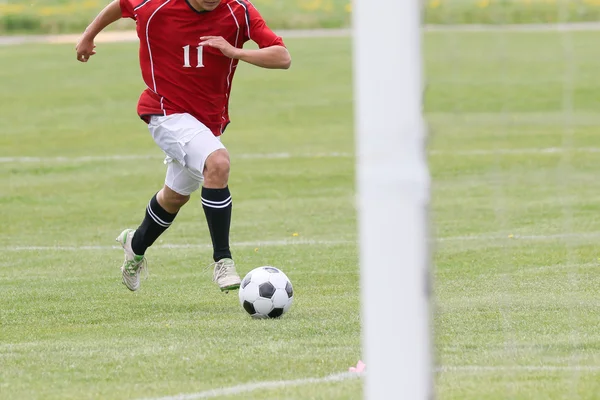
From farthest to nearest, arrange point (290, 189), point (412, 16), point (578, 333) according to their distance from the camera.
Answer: point (290, 189) → point (578, 333) → point (412, 16)

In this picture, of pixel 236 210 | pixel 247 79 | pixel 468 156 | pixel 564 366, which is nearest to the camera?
pixel 564 366

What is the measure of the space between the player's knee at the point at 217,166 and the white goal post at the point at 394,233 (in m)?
3.89

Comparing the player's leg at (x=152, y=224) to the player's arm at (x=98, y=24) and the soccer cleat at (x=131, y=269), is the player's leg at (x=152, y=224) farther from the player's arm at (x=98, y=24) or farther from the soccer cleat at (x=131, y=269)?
the player's arm at (x=98, y=24)

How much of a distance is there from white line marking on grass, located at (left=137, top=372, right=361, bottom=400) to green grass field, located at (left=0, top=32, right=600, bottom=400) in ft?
0.21

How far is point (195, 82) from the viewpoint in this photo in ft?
25.0

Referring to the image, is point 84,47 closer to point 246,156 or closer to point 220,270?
point 220,270

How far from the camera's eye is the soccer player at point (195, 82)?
7348 mm

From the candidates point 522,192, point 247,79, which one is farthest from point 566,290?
point 247,79

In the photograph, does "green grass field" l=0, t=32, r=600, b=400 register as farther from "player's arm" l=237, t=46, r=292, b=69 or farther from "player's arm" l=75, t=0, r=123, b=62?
"player's arm" l=75, t=0, r=123, b=62

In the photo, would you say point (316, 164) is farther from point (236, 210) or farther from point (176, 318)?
point (176, 318)

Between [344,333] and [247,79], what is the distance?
23.6 meters

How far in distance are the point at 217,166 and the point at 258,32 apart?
93cm

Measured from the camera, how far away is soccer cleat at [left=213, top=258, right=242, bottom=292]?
23.7 ft

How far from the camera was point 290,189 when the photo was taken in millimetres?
13898
